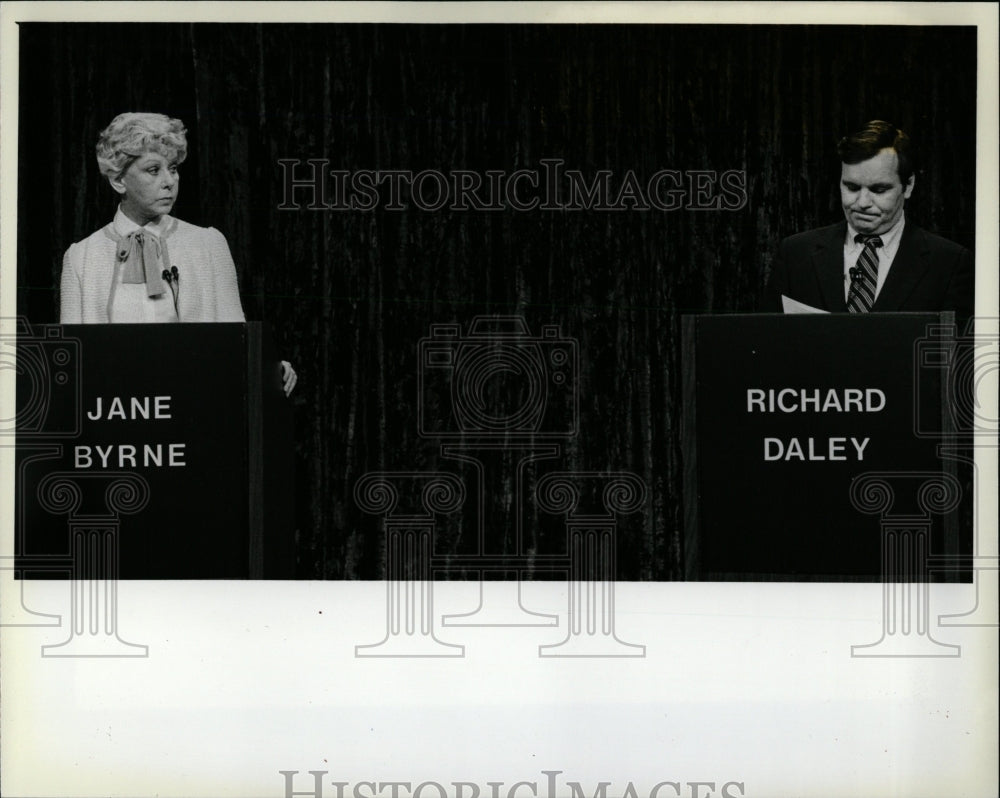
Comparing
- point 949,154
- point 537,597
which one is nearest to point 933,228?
point 949,154

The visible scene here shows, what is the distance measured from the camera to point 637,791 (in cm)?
316

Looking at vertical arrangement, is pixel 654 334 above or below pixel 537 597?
above

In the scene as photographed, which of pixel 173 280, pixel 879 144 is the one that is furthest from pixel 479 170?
pixel 879 144

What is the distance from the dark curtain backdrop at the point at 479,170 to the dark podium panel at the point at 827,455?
107mm

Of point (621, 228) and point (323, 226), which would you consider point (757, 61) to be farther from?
point (323, 226)

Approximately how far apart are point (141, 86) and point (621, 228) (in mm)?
1311

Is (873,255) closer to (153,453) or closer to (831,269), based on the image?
(831,269)

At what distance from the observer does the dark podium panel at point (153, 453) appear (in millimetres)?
3098

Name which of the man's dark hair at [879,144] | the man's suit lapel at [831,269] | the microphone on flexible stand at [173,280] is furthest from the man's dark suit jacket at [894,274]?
the microphone on flexible stand at [173,280]

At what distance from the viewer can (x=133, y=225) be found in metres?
3.14

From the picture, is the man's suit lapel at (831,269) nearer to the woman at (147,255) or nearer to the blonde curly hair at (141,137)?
the woman at (147,255)

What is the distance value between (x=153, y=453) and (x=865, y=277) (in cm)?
192

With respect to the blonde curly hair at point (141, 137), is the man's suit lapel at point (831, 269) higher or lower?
lower

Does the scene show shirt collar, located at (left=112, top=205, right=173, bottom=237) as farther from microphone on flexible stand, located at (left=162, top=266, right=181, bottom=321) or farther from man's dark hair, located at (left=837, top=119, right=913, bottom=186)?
man's dark hair, located at (left=837, top=119, right=913, bottom=186)
